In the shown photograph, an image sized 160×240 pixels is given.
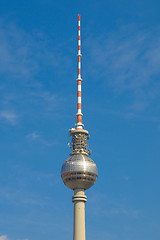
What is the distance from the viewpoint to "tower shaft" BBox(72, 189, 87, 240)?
150m

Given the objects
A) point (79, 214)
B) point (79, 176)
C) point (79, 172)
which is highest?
point (79, 172)

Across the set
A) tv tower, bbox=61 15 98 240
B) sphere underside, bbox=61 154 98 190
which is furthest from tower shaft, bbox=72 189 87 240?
sphere underside, bbox=61 154 98 190

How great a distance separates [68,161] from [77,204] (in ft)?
44.3

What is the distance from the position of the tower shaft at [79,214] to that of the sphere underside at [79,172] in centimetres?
249

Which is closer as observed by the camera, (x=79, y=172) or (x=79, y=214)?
(x=79, y=214)

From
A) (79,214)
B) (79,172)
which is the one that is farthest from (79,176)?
(79,214)

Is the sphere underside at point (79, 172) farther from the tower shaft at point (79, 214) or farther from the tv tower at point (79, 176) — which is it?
the tower shaft at point (79, 214)

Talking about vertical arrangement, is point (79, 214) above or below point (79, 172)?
below

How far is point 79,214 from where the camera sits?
15212 cm

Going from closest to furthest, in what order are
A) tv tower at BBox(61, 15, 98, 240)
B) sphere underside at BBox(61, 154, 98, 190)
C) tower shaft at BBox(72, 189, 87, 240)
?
tower shaft at BBox(72, 189, 87, 240) → tv tower at BBox(61, 15, 98, 240) → sphere underside at BBox(61, 154, 98, 190)

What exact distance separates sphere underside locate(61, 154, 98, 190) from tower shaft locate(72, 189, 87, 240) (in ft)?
8.17

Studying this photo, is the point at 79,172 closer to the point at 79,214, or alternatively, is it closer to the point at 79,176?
the point at 79,176

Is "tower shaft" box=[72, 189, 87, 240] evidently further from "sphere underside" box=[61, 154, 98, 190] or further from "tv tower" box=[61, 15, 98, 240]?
"sphere underside" box=[61, 154, 98, 190]

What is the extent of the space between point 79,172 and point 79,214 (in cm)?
1268
